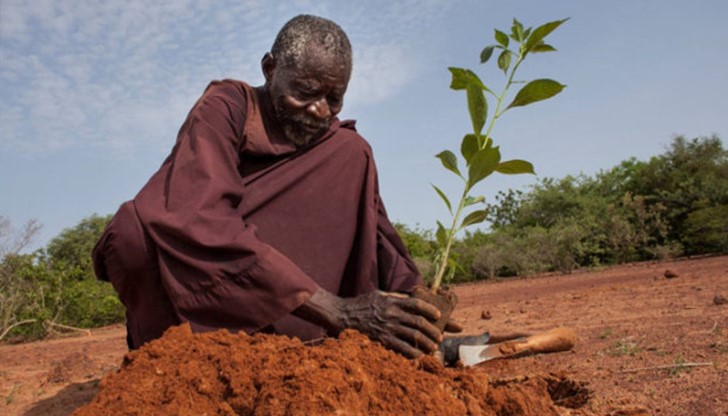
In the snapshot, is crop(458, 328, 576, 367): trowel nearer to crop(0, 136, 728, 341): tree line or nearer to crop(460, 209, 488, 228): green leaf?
crop(460, 209, 488, 228): green leaf

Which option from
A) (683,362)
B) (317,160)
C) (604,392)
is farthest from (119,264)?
(683,362)

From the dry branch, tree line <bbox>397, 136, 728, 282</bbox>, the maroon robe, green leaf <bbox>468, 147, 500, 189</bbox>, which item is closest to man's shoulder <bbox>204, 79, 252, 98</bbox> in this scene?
the maroon robe

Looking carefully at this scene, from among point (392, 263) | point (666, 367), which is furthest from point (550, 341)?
point (392, 263)

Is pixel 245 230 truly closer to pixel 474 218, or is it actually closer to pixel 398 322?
pixel 398 322

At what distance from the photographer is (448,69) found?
230 cm

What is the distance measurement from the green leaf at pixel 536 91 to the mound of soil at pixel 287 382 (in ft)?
3.42

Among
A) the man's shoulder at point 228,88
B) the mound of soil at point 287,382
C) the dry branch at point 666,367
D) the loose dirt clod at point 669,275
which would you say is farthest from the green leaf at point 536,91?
the loose dirt clod at point 669,275

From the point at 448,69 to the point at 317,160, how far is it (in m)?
0.74

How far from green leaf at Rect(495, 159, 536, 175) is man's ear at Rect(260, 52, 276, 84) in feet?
3.72

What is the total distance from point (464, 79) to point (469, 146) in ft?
→ 0.82

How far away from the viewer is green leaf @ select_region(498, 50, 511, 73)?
234 centimetres

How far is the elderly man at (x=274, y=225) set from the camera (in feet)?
6.21

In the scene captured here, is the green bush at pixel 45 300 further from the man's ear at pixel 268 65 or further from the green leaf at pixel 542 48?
the green leaf at pixel 542 48

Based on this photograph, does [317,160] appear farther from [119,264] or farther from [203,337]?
[203,337]
